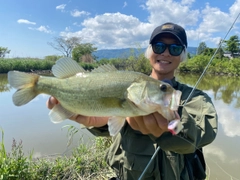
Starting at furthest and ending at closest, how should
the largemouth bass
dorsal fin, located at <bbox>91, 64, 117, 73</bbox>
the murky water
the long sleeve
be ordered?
the murky water → dorsal fin, located at <bbox>91, 64, 117, 73</bbox> → the long sleeve → the largemouth bass

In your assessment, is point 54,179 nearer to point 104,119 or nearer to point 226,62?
point 104,119

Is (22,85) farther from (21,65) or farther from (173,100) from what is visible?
(21,65)

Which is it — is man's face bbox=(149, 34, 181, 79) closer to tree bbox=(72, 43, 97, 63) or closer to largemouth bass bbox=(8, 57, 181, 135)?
largemouth bass bbox=(8, 57, 181, 135)

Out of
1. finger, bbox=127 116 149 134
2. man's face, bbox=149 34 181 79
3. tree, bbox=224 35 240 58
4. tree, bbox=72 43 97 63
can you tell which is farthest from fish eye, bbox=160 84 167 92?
tree, bbox=224 35 240 58

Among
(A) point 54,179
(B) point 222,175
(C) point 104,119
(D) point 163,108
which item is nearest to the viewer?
(D) point 163,108

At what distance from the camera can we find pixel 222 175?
206 inches

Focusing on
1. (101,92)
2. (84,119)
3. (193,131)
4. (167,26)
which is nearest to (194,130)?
(193,131)

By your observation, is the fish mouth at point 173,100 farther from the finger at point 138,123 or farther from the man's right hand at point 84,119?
the man's right hand at point 84,119

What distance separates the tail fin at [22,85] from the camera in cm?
173

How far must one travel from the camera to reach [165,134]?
5.14ft

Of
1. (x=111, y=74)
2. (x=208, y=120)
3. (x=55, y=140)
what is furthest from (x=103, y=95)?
(x=55, y=140)

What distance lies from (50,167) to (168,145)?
2.72 metres

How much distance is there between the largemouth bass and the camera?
4.66ft

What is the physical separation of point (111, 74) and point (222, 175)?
4885 millimetres
